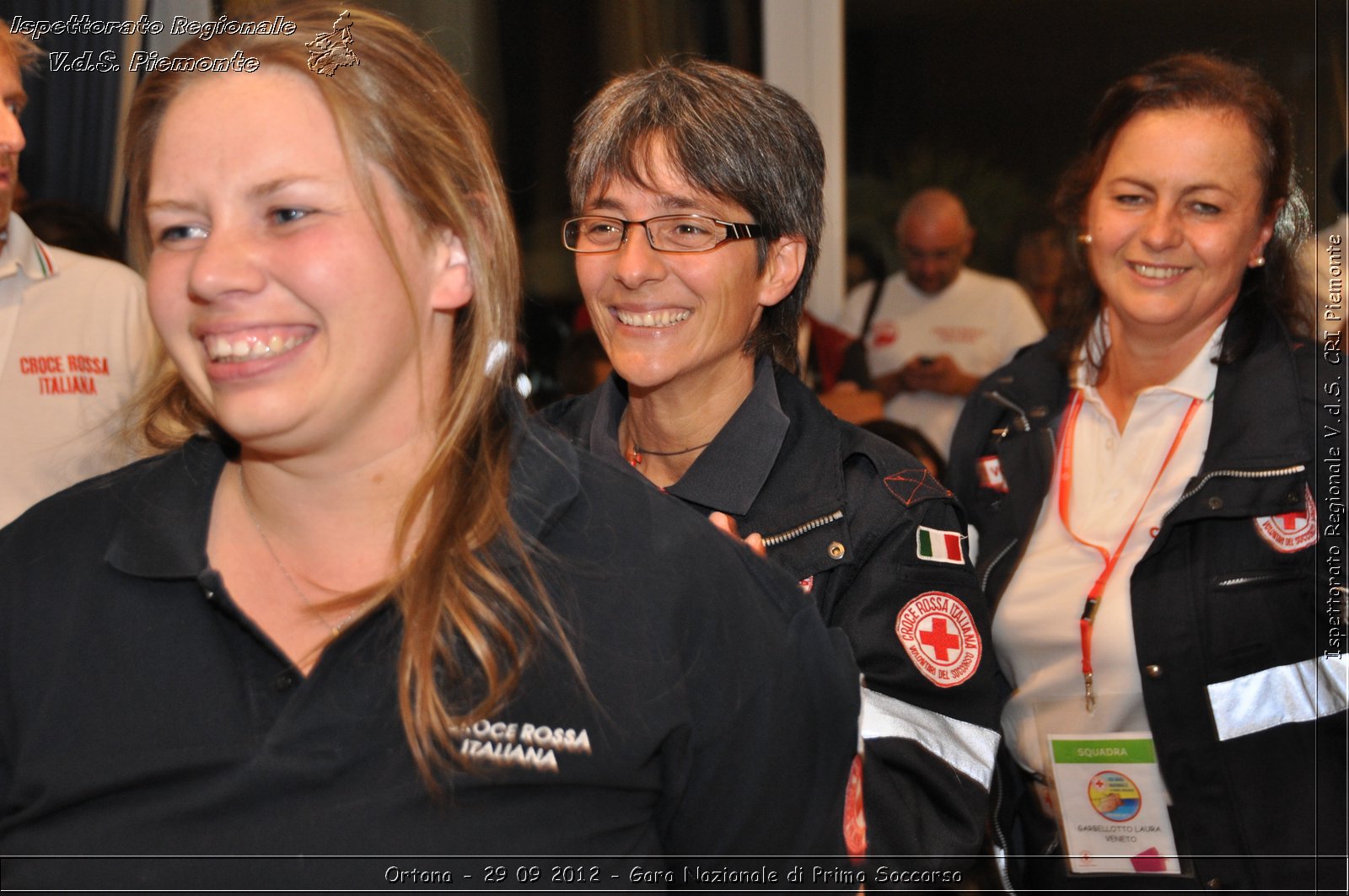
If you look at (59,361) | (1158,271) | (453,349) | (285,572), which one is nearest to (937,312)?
(1158,271)

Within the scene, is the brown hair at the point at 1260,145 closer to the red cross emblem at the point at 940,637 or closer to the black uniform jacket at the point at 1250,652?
the black uniform jacket at the point at 1250,652

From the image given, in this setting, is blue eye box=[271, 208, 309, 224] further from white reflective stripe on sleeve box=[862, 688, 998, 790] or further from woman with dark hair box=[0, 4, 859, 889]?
white reflective stripe on sleeve box=[862, 688, 998, 790]

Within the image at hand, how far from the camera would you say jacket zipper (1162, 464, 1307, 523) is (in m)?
1.97

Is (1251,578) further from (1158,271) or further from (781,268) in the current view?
(781,268)

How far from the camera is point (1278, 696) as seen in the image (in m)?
1.96

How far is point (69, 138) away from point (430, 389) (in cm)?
162

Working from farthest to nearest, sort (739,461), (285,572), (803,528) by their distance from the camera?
1. (739,461)
2. (803,528)
3. (285,572)

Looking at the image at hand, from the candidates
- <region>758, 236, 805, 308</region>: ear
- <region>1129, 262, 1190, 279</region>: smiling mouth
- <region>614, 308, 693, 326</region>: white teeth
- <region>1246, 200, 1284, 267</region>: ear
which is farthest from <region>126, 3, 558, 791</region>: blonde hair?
<region>1246, 200, 1284, 267</region>: ear

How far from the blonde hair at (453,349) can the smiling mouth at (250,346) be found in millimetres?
131

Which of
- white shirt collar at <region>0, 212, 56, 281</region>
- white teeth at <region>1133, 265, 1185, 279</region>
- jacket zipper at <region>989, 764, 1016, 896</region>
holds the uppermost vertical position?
white shirt collar at <region>0, 212, 56, 281</region>

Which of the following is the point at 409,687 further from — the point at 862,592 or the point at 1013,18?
the point at 1013,18

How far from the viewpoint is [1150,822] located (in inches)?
80.5

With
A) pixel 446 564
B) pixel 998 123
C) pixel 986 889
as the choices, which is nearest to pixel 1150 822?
pixel 986 889

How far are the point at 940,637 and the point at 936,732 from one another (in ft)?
0.42
